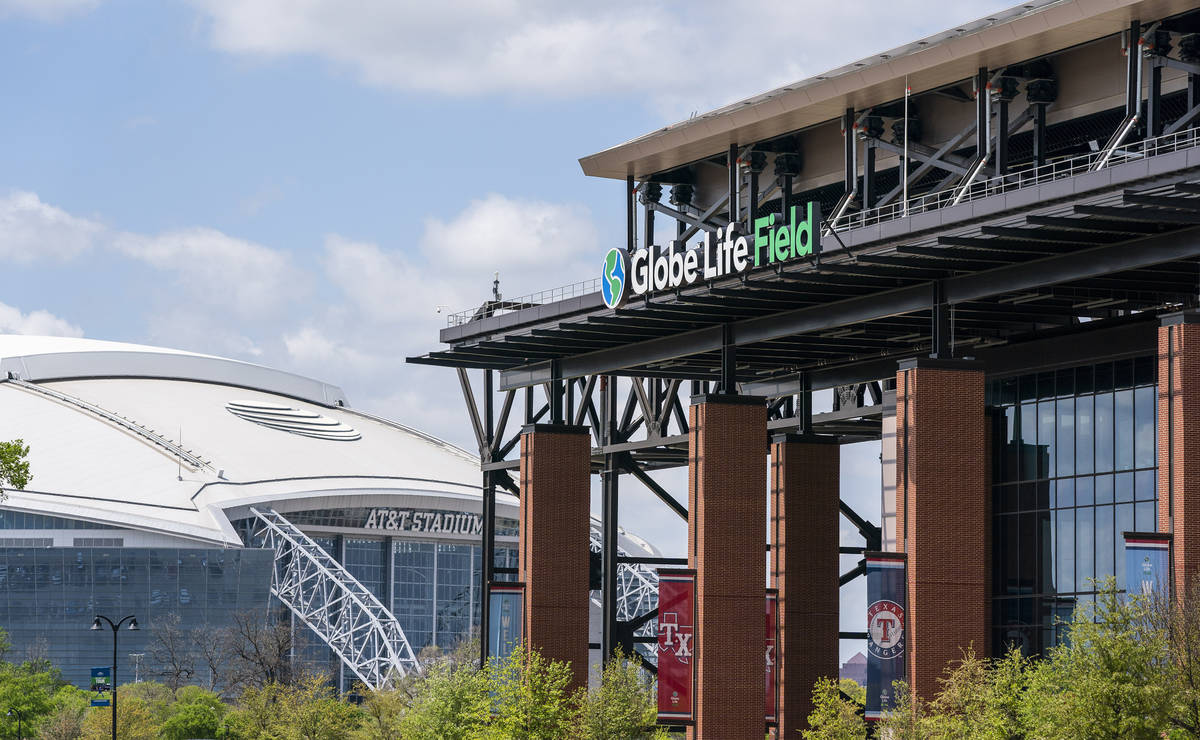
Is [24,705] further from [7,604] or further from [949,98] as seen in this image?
[949,98]

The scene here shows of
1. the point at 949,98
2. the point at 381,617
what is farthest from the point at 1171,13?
the point at 381,617

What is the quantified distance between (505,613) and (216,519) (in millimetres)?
77272

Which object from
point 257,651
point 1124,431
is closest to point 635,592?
point 257,651

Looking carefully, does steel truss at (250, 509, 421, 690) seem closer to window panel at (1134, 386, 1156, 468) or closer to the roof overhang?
the roof overhang

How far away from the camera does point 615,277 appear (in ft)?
209

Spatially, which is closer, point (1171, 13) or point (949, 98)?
point (1171, 13)

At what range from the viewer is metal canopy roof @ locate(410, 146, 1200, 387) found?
4788 centimetres

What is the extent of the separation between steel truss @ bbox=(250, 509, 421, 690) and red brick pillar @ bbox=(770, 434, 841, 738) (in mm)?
72812

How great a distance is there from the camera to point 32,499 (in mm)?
141125

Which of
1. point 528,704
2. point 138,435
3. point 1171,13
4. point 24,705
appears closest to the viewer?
point 1171,13

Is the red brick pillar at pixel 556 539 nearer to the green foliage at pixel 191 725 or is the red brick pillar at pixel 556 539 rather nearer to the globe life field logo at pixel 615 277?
the globe life field logo at pixel 615 277

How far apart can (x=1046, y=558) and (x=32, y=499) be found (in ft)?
325

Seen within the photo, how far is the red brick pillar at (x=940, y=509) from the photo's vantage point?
5334 centimetres

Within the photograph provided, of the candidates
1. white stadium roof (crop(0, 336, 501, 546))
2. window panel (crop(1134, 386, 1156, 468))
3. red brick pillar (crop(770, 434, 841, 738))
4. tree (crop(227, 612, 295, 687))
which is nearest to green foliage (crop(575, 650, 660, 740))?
red brick pillar (crop(770, 434, 841, 738))
